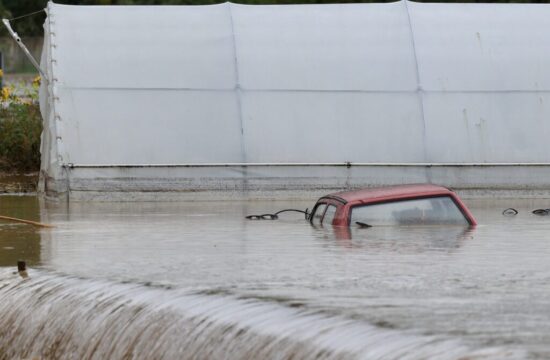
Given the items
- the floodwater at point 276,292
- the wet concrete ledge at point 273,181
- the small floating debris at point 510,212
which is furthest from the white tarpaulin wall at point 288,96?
the floodwater at point 276,292

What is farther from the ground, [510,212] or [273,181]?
[273,181]

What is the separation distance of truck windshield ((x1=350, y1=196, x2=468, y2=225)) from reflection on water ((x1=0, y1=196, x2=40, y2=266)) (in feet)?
14.5

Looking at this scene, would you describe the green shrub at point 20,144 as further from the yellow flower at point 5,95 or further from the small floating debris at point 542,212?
the small floating debris at point 542,212

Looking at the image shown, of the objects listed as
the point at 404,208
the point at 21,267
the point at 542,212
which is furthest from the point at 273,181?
the point at 21,267

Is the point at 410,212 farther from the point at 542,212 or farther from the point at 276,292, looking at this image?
the point at 276,292

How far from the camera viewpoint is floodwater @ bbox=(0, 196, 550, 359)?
10812mm

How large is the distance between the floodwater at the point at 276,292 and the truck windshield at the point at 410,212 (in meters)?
0.25

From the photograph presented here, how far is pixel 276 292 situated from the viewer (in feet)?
44.0

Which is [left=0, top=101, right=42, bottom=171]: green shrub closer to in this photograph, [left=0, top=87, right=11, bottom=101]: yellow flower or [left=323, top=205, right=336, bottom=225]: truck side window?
[left=0, top=87, right=11, bottom=101]: yellow flower

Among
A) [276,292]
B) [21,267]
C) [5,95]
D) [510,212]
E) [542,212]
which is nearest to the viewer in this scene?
[276,292]

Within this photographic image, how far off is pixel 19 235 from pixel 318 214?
4.34m

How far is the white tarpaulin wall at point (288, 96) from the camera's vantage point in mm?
28672

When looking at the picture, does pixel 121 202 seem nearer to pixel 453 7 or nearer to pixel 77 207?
pixel 77 207

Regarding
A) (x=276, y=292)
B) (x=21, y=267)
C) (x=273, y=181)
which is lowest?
(x=276, y=292)
